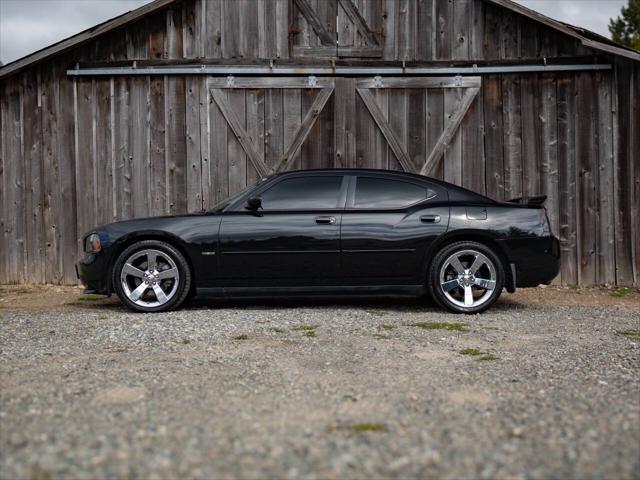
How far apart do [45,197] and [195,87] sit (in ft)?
8.10

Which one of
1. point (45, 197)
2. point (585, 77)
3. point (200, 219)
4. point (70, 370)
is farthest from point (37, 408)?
point (585, 77)

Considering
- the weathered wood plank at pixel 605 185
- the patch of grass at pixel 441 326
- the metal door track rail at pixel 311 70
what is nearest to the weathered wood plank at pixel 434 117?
the metal door track rail at pixel 311 70

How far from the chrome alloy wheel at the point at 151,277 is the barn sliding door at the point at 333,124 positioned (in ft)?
8.66

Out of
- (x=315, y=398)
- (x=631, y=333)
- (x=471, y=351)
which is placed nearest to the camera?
(x=315, y=398)

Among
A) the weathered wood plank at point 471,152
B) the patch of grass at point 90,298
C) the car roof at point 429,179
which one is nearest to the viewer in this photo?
the car roof at point 429,179

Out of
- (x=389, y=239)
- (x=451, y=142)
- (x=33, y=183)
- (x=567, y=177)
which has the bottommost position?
(x=389, y=239)

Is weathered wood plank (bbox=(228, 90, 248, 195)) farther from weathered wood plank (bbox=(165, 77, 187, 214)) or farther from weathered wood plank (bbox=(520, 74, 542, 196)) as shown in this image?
weathered wood plank (bbox=(520, 74, 542, 196))

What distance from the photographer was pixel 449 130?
31.1ft

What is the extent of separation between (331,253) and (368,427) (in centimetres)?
393

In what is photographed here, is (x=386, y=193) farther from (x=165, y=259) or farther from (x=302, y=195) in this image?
(x=165, y=259)

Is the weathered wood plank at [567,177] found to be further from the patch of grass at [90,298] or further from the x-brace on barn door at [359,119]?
the patch of grass at [90,298]

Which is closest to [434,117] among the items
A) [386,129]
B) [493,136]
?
[386,129]

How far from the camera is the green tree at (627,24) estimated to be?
171 ft

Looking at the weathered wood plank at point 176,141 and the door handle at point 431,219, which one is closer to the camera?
the door handle at point 431,219
